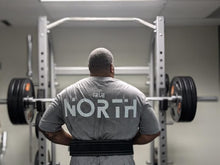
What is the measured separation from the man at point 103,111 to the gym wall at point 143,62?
6.28 ft

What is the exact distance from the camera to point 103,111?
65.1 inches

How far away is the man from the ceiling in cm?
113

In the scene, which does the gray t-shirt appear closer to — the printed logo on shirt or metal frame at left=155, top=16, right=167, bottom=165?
the printed logo on shirt

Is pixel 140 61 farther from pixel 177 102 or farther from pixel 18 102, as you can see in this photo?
pixel 18 102

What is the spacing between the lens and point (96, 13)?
3.01 m

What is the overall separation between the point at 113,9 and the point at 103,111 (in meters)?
1.46

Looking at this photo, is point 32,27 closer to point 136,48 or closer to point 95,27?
point 95,27

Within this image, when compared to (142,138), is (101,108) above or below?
above

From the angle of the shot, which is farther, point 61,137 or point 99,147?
point 61,137

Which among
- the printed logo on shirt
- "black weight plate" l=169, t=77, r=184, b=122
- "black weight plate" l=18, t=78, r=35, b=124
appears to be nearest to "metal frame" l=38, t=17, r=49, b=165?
"black weight plate" l=18, t=78, r=35, b=124

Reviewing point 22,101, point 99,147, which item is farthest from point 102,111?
point 22,101

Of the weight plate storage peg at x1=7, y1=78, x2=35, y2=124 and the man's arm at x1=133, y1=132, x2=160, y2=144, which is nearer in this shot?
the man's arm at x1=133, y1=132, x2=160, y2=144

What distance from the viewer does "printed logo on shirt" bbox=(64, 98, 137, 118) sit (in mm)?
1656

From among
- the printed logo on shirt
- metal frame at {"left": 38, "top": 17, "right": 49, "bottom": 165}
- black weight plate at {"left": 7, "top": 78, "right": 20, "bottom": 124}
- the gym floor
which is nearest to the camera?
the printed logo on shirt
